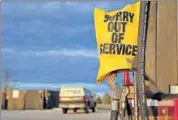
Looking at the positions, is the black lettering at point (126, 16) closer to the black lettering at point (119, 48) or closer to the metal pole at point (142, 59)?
the metal pole at point (142, 59)

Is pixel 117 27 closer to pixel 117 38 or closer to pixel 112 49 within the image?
pixel 117 38

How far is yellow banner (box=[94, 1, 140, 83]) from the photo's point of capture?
16.8 ft

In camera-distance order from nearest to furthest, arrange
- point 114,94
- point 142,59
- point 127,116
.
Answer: point 142,59 → point 114,94 → point 127,116

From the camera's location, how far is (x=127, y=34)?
5.16 meters

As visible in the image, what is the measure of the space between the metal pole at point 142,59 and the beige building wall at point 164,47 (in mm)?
522

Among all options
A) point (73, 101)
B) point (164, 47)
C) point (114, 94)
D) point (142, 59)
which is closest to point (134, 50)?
point (142, 59)

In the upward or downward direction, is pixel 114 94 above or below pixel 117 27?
below

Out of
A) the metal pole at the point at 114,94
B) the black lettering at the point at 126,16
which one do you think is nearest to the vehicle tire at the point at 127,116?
the metal pole at the point at 114,94

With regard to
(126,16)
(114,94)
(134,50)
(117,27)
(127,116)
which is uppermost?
(126,16)

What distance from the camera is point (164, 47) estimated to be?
572 cm

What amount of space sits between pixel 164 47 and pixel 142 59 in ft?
2.37

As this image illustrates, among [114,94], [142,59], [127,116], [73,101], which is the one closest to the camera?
[142,59]

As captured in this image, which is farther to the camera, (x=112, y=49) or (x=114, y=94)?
(x=114, y=94)

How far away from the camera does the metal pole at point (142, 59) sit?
5.09 m
